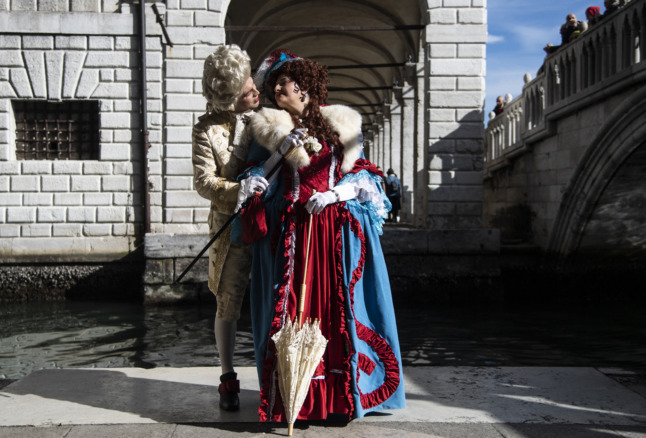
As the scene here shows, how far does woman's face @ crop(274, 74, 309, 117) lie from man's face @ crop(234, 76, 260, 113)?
236 mm

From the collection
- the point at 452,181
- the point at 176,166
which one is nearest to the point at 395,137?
the point at 452,181

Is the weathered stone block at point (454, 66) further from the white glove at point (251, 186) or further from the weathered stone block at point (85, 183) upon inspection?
the white glove at point (251, 186)

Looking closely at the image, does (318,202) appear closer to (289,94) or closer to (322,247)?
(322,247)

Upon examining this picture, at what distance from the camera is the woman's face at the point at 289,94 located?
11.7ft

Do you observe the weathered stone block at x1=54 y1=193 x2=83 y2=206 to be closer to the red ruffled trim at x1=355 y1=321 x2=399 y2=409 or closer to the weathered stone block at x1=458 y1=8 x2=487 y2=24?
the weathered stone block at x1=458 y1=8 x2=487 y2=24

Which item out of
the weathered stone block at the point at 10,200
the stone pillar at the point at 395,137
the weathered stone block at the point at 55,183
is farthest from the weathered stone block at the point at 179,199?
the stone pillar at the point at 395,137

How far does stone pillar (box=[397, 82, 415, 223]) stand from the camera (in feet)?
60.1

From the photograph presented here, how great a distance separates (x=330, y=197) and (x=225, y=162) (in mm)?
620

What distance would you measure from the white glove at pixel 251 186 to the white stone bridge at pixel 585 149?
22.5ft

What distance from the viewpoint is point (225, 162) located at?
3.72 meters

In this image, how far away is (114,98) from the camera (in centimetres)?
1142

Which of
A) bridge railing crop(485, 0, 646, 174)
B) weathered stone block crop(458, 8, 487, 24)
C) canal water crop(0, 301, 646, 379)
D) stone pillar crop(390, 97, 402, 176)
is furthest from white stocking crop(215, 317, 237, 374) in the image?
stone pillar crop(390, 97, 402, 176)

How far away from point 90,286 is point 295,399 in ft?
28.4

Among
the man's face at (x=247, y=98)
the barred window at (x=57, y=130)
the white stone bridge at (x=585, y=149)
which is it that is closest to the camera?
Answer: the man's face at (x=247, y=98)
